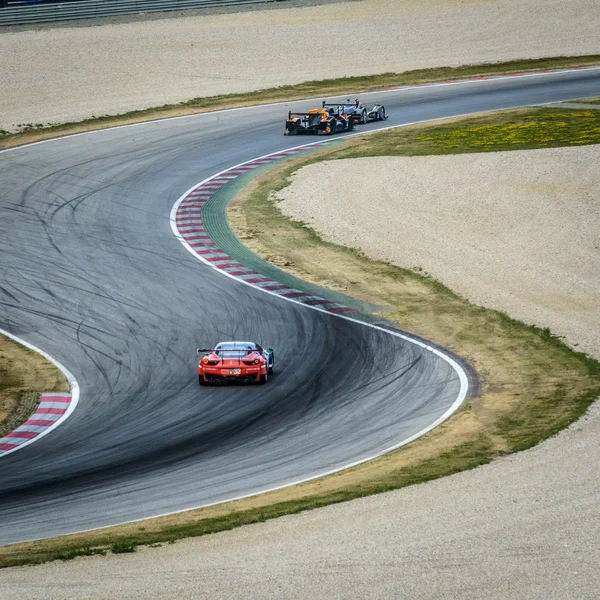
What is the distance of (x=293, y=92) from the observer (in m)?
60.4

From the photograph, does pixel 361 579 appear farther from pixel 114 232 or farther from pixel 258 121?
pixel 258 121

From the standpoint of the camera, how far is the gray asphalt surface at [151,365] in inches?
800

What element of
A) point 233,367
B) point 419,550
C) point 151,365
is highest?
point 419,550

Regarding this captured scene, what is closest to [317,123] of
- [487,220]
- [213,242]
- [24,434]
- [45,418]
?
[213,242]

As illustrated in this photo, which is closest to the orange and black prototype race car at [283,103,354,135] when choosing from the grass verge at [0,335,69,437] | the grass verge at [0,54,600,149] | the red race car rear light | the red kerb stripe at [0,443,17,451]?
the grass verge at [0,54,600,149]

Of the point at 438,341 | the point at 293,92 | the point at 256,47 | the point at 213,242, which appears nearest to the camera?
the point at 438,341

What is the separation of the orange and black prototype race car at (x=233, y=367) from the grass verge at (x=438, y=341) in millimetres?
4998

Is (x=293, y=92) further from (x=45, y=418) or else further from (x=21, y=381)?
(x=45, y=418)

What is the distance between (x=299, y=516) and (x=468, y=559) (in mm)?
3423

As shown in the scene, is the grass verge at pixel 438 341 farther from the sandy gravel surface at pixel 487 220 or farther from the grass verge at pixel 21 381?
the grass verge at pixel 21 381

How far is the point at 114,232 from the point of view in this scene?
127 ft

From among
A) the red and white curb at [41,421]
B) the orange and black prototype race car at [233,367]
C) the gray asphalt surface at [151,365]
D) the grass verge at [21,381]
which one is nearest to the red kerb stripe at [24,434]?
the red and white curb at [41,421]

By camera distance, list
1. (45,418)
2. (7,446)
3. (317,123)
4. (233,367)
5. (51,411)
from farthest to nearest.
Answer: (317,123)
(233,367)
(51,411)
(45,418)
(7,446)

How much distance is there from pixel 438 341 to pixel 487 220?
10345mm
